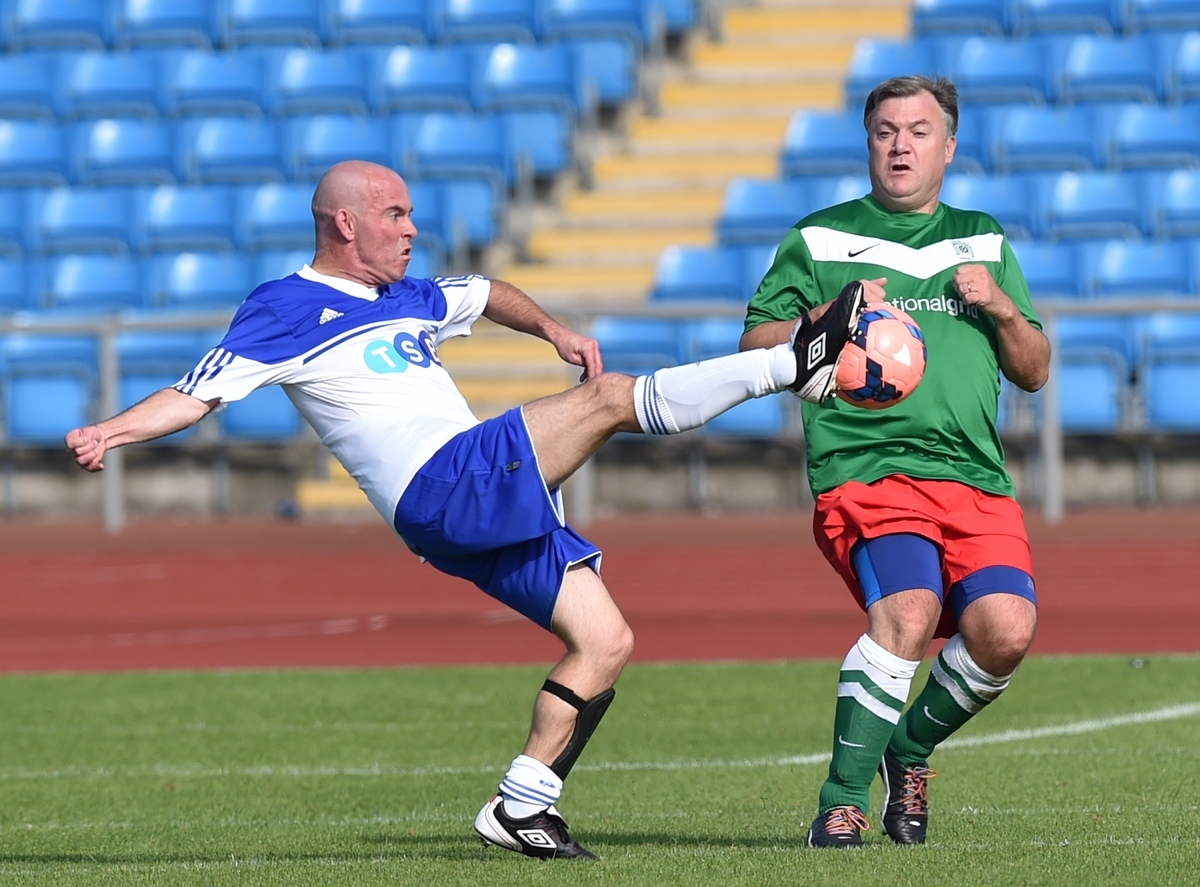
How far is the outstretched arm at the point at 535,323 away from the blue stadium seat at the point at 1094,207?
11946 millimetres

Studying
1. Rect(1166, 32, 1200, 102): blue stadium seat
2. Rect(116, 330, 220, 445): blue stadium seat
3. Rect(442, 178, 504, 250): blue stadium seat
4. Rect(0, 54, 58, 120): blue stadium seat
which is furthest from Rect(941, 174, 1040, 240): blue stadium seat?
Rect(0, 54, 58, 120): blue stadium seat

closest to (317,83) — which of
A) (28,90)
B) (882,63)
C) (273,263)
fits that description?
(273,263)

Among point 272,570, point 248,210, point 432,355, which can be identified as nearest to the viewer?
point 432,355

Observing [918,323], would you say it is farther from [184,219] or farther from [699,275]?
[184,219]

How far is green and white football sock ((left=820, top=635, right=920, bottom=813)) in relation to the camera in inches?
197

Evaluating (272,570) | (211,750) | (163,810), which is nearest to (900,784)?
(163,810)

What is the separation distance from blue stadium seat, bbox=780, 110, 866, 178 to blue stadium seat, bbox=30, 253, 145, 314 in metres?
6.32

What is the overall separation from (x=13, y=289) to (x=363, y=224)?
1451 cm

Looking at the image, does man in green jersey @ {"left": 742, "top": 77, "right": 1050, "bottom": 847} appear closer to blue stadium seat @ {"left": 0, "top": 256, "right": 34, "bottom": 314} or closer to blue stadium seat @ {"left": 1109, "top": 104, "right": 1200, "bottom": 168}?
blue stadium seat @ {"left": 1109, "top": 104, "right": 1200, "bottom": 168}

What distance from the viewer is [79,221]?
A: 1930cm

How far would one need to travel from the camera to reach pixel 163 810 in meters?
6.46

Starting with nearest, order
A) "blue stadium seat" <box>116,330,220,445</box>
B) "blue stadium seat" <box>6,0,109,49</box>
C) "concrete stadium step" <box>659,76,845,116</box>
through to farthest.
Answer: "blue stadium seat" <box>116,330,220,445</box> < "concrete stadium step" <box>659,76,845,116</box> < "blue stadium seat" <box>6,0,109,49</box>

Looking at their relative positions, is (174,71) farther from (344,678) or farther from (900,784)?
(900,784)

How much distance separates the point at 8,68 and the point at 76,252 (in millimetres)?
3029
